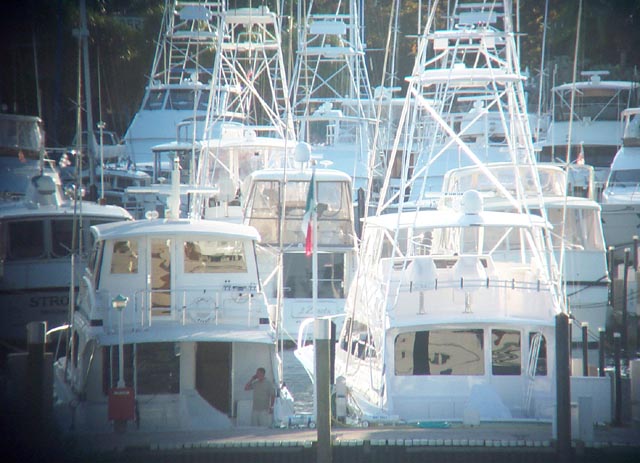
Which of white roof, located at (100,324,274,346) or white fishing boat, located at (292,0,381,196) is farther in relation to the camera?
white fishing boat, located at (292,0,381,196)

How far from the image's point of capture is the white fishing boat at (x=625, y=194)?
19.8m

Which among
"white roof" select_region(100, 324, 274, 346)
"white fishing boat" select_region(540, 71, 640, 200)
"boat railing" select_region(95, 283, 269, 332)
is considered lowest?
"white roof" select_region(100, 324, 274, 346)

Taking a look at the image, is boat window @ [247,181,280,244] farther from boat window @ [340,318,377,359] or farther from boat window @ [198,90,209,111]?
boat window @ [198,90,209,111]

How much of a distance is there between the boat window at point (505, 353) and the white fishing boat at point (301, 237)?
521 cm

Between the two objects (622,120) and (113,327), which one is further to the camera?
(622,120)

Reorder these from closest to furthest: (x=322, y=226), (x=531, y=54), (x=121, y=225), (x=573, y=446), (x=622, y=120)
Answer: (x=573, y=446)
(x=121, y=225)
(x=322, y=226)
(x=622, y=120)
(x=531, y=54)

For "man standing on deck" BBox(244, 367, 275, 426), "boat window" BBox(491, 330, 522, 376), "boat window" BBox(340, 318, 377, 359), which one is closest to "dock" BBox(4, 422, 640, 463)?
"man standing on deck" BBox(244, 367, 275, 426)

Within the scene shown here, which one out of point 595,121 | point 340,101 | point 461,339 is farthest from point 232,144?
point 595,121

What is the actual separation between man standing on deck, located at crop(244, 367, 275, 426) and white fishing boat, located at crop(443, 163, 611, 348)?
210 inches

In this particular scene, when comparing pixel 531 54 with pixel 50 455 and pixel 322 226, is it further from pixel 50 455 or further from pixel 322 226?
pixel 50 455

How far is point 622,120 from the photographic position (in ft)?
82.0

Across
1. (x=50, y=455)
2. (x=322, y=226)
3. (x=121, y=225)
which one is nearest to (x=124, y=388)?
(x=50, y=455)

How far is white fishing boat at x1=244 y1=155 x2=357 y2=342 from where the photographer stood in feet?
52.9

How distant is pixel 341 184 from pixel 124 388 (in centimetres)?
780
